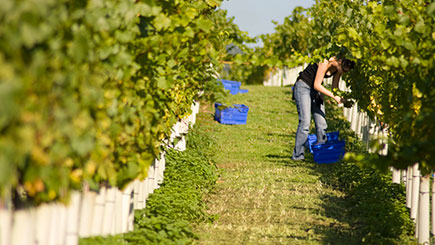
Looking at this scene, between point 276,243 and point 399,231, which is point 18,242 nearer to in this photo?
point 276,243

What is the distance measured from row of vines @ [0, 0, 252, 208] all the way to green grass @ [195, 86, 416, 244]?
1550 mm

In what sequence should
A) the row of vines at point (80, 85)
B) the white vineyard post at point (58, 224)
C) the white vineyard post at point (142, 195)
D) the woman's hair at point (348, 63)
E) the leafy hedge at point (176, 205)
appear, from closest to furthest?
the row of vines at point (80, 85) → the white vineyard post at point (58, 224) → the leafy hedge at point (176, 205) → the white vineyard post at point (142, 195) → the woman's hair at point (348, 63)

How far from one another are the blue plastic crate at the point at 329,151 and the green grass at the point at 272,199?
12 cm

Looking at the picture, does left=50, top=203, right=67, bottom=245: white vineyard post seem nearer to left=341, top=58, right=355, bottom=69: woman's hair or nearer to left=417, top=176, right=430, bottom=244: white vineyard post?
left=417, top=176, right=430, bottom=244: white vineyard post

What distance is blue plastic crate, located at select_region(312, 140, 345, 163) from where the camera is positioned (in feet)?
30.2

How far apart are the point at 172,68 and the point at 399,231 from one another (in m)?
2.68

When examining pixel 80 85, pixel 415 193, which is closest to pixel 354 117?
pixel 415 193

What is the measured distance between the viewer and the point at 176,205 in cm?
607

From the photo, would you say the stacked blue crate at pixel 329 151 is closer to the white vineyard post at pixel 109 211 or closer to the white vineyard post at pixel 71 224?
the white vineyard post at pixel 109 211

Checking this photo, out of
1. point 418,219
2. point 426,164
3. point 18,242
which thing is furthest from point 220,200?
point 18,242

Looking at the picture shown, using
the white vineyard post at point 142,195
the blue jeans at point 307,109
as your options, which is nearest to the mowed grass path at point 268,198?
the blue jeans at point 307,109

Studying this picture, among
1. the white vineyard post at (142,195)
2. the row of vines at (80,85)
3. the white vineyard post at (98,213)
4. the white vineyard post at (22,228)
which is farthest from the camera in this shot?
the white vineyard post at (142,195)

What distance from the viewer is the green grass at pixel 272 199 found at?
18.7 ft

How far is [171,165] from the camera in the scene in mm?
7895
